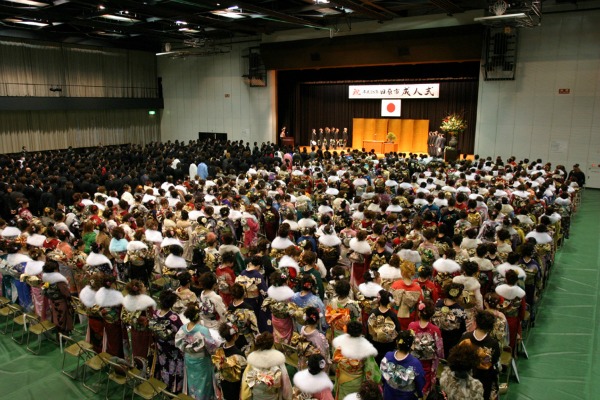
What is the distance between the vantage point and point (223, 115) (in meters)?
28.9

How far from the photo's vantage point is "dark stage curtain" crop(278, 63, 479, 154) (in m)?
23.8

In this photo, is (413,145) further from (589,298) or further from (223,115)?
(589,298)

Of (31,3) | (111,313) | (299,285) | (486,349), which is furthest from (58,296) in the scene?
(31,3)

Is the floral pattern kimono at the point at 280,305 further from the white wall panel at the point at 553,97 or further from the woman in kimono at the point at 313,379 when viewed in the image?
the white wall panel at the point at 553,97

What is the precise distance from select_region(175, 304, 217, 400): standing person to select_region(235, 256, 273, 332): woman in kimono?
105 cm

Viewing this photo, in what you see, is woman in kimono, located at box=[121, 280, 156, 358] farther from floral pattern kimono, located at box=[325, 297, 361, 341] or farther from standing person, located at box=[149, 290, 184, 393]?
floral pattern kimono, located at box=[325, 297, 361, 341]

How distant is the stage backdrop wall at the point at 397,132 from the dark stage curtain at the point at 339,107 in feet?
1.03

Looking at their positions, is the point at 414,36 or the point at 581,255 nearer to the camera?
the point at 581,255

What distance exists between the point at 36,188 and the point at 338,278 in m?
11.2

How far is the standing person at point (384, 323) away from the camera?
4.89 metres

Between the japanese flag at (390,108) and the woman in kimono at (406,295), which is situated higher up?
the japanese flag at (390,108)

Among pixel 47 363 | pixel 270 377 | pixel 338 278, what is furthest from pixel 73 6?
pixel 270 377

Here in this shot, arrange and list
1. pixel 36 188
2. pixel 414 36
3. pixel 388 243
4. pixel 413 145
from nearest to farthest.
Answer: pixel 388 243
pixel 36 188
pixel 414 36
pixel 413 145

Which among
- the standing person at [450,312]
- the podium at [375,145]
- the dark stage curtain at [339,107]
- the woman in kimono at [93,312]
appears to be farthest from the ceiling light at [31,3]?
the standing person at [450,312]
